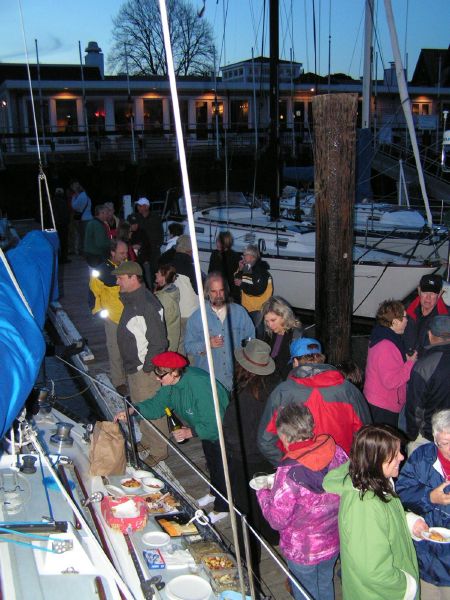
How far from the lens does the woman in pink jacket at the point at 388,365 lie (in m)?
4.54

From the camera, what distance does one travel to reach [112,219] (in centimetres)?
1027

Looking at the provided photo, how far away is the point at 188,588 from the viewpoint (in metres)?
Result: 2.76

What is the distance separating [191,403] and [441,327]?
1.77m

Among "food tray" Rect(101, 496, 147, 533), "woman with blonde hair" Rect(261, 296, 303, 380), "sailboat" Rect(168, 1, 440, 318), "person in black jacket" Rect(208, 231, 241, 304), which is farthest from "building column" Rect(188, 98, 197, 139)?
"food tray" Rect(101, 496, 147, 533)

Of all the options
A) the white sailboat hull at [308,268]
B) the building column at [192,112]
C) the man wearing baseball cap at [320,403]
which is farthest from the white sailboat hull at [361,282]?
the building column at [192,112]

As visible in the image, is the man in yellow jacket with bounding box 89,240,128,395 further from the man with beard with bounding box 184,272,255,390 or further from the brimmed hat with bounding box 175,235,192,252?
the man with beard with bounding box 184,272,255,390

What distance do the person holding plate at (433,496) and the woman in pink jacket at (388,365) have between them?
1.42m

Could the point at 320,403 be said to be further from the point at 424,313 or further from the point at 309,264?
the point at 309,264

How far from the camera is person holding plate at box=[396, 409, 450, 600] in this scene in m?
3.02

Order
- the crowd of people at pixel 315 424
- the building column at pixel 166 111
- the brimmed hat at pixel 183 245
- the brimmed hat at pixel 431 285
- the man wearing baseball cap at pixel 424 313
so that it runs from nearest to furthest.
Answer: the crowd of people at pixel 315 424 < the man wearing baseball cap at pixel 424 313 < the brimmed hat at pixel 431 285 < the brimmed hat at pixel 183 245 < the building column at pixel 166 111

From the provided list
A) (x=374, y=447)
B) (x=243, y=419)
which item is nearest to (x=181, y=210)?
(x=243, y=419)

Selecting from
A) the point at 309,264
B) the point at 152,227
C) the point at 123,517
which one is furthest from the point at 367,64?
the point at 123,517

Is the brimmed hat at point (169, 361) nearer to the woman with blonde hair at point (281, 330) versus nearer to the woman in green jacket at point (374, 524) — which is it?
the woman with blonde hair at point (281, 330)

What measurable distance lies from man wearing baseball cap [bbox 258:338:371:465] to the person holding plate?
21.4 inches
